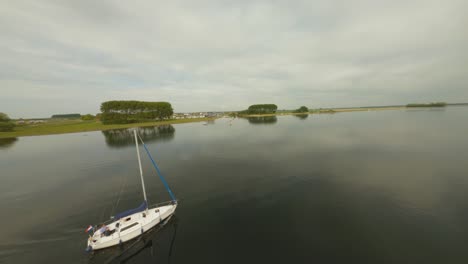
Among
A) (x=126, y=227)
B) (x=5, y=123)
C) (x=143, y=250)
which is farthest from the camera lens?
(x=5, y=123)

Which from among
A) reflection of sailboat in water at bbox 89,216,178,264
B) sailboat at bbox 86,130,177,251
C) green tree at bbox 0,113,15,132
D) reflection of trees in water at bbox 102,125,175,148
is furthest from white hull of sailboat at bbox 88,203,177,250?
green tree at bbox 0,113,15,132

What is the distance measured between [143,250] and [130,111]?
122 m

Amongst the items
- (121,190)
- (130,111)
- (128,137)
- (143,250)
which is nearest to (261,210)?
(143,250)

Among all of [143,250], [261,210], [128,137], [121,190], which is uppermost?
[128,137]

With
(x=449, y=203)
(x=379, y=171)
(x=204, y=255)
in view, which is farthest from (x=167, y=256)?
(x=379, y=171)

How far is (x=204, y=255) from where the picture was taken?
1130 cm

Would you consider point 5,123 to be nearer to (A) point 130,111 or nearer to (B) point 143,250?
(A) point 130,111

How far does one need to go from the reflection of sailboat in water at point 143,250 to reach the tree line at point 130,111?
117030mm

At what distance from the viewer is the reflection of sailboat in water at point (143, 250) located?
37.1 feet

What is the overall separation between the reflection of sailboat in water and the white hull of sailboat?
496 millimetres

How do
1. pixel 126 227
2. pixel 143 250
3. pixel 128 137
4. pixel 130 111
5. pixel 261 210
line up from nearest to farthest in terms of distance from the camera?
pixel 143 250
pixel 126 227
pixel 261 210
pixel 128 137
pixel 130 111

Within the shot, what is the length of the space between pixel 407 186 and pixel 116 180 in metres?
41.9

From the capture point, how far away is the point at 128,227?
1284 centimetres

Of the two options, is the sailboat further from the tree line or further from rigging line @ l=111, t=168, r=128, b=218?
the tree line
